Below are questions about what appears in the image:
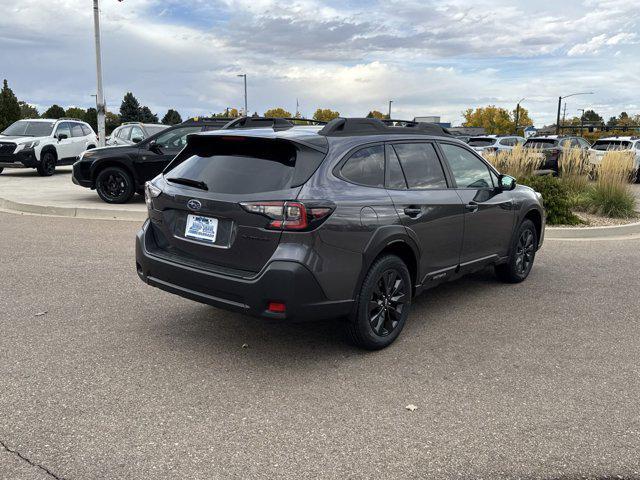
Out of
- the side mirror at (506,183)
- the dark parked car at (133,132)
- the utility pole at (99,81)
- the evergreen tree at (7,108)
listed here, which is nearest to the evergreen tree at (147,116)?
the evergreen tree at (7,108)

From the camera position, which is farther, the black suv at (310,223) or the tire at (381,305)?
the tire at (381,305)

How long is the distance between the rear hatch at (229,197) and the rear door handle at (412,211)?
0.87 m

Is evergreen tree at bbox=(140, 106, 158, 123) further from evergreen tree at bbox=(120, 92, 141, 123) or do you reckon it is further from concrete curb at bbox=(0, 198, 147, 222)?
concrete curb at bbox=(0, 198, 147, 222)

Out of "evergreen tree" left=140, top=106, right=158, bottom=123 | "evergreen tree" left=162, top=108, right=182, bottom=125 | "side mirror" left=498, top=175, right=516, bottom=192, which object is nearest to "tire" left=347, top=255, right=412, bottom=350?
"side mirror" left=498, top=175, right=516, bottom=192

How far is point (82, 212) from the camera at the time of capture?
10906 millimetres

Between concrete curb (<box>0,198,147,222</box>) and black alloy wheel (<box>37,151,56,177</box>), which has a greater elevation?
black alloy wheel (<box>37,151,56,177</box>)

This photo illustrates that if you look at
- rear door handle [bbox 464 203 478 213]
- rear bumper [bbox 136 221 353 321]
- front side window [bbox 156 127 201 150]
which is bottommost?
rear bumper [bbox 136 221 353 321]

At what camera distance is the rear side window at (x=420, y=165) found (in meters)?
4.82

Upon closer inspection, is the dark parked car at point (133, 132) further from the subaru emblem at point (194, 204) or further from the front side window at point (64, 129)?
the subaru emblem at point (194, 204)

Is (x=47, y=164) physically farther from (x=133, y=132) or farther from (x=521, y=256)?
(x=521, y=256)

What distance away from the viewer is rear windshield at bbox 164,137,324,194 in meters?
4.00

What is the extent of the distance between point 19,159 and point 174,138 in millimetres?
9374

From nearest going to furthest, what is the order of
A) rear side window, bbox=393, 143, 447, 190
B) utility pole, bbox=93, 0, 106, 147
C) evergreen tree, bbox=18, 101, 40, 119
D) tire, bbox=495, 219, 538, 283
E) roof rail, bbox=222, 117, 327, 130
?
rear side window, bbox=393, 143, 447, 190
roof rail, bbox=222, 117, 327, 130
tire, bbox=495, 219, 538, 283
utility pole, bbox=93, 0, 106, 147
evergreen tree, bbox=18, 101, 40, 119

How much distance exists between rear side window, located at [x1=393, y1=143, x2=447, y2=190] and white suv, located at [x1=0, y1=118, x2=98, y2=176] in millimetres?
17225
